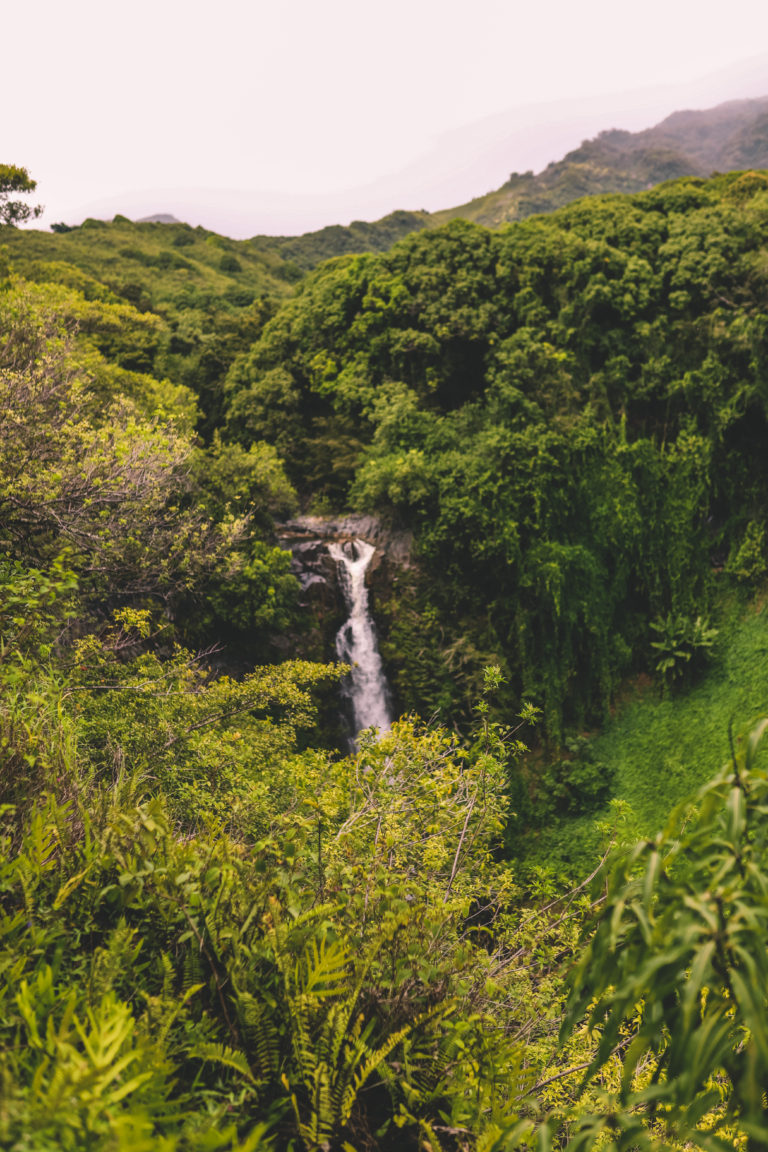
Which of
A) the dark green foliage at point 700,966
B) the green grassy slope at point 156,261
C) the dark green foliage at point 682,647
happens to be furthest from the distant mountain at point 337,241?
the dark green foliage at point 700,966

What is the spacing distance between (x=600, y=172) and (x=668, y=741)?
70899mm

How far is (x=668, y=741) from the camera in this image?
387 inches

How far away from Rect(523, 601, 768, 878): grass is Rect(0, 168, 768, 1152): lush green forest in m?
0.06

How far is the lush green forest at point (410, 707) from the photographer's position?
1.33m

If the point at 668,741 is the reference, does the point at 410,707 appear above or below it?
above

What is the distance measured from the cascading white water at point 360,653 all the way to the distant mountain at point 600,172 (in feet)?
99.7

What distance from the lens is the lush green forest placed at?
1335 millimetres

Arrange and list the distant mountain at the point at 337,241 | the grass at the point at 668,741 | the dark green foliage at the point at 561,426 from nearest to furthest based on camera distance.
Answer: the grass at the point at 668,741 < the dark green foliage at the point at 561,426 < the distant mountain at the point at 337,241

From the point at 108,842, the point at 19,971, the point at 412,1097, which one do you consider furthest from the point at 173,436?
the point at 412,1097

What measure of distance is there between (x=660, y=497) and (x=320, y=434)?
7.96 m

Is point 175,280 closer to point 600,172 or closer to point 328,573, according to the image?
point 328,573

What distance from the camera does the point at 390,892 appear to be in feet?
6.89

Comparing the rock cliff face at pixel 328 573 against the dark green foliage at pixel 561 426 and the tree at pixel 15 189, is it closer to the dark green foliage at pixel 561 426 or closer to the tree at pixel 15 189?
the dark green foliage at pixel 561 426

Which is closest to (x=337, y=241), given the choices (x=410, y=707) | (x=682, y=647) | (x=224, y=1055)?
(x=682, y=647)
